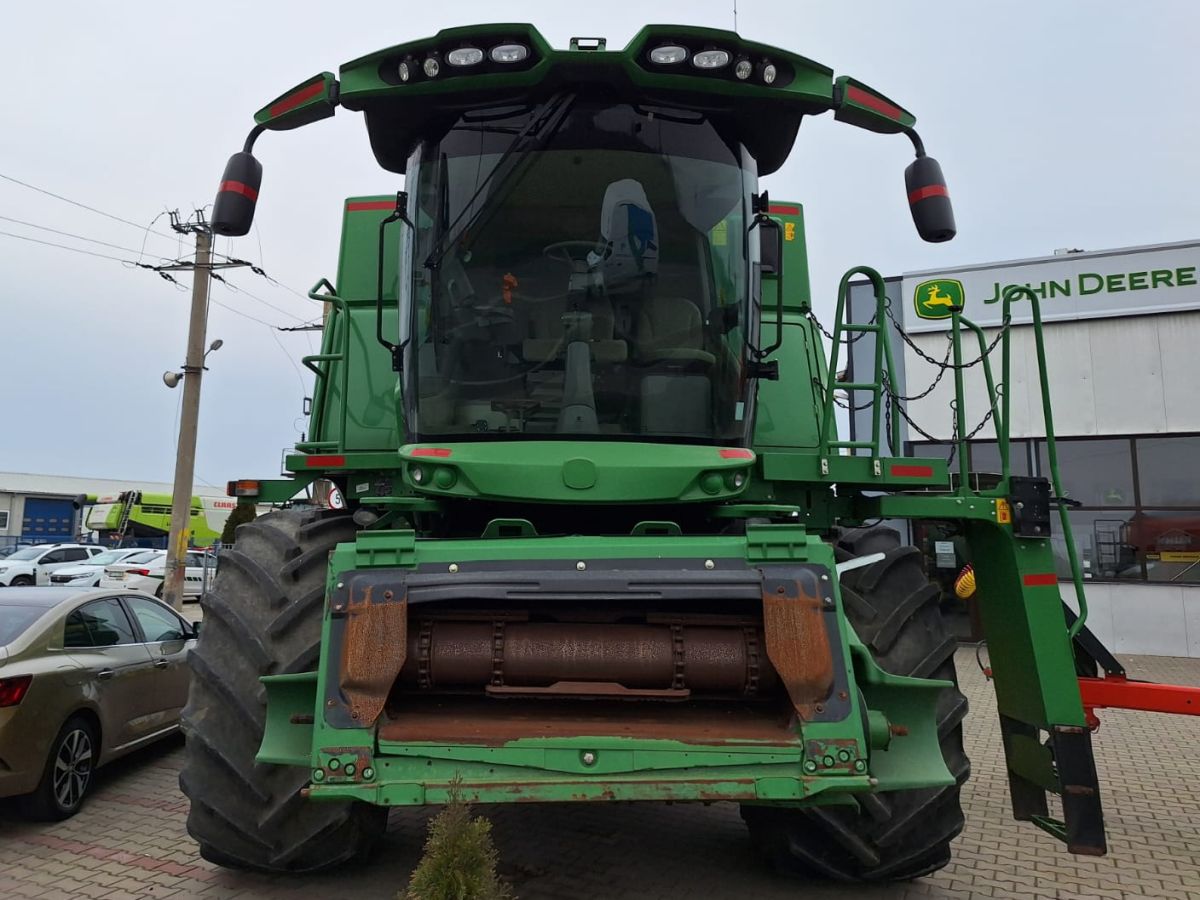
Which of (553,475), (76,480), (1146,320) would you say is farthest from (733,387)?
(76,480)

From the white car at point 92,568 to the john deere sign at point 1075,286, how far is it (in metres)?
19.1

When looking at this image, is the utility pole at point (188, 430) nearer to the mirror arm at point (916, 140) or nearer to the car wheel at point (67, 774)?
the car wheel at point (67, 774)

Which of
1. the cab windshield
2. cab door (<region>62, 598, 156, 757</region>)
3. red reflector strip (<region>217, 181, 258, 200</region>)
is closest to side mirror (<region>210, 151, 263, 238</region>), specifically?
red reflector strip (<region>217, 181, 258, 200</region>)

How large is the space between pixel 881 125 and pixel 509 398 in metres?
2.11

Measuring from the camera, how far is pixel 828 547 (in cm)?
301

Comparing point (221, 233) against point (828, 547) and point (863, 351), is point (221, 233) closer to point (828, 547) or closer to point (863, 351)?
point (828, 547)

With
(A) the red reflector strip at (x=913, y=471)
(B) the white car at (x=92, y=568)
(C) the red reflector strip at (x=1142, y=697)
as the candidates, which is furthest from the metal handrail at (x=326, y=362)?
(B) the white car at (x=92, y=568)

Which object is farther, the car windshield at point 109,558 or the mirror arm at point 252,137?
the car windshield at point 109,558

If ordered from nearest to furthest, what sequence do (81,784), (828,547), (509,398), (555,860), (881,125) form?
(828,547) < (509,398) < (881,125) < (555,860) < (81,784)

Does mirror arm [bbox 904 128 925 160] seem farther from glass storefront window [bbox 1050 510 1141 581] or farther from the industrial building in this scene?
the industrial building

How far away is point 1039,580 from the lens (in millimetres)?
3711

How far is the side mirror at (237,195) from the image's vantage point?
3.75m

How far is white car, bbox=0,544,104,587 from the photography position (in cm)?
2333

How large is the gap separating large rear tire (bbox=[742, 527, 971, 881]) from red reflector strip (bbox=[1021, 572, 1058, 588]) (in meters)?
0.39
